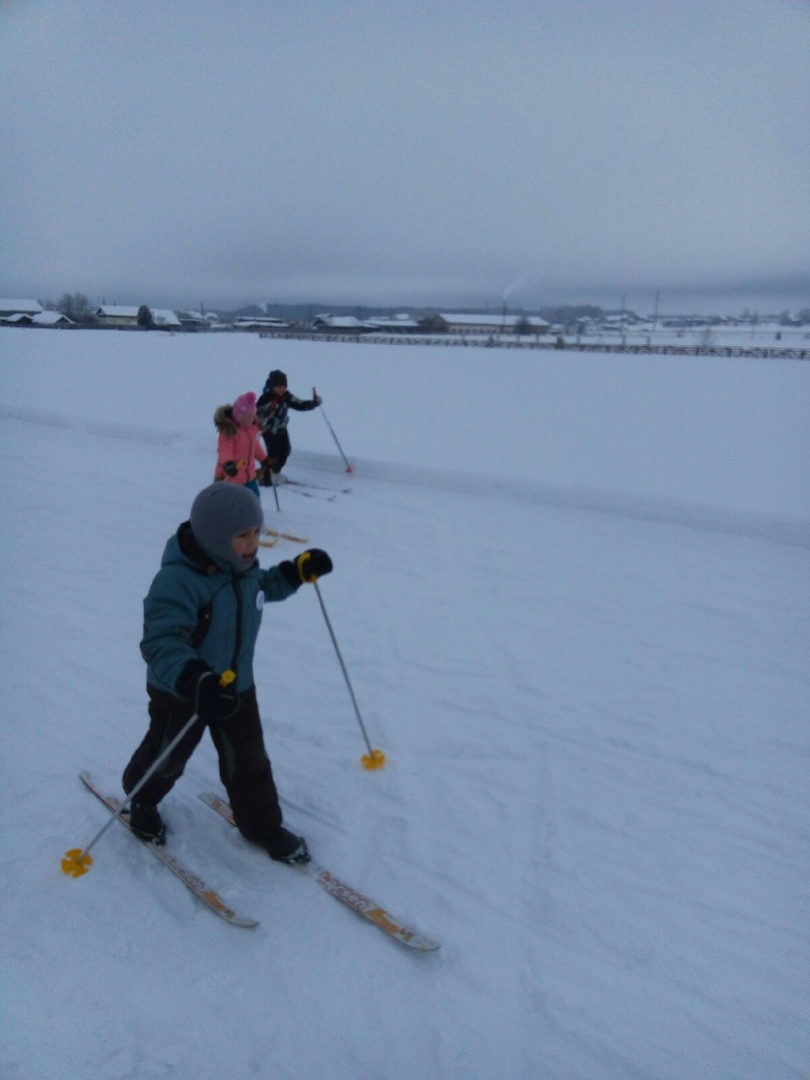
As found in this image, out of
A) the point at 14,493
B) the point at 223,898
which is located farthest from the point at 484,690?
the point at 14,493

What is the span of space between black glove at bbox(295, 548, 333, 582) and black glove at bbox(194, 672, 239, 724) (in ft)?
1.95

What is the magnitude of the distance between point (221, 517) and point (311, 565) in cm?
46

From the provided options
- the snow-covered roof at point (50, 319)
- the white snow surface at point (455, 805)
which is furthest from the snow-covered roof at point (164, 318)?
the white snow surface at point (455, 805)

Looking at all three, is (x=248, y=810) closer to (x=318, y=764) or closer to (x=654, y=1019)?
(x=318, y=764)

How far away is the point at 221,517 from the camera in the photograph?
2219 mm

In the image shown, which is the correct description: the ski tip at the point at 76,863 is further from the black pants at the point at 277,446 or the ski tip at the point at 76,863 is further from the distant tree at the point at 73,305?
the distant tree at the point at 73,305

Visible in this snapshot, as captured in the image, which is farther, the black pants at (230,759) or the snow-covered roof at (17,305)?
the snow-covered roof at (17,305)

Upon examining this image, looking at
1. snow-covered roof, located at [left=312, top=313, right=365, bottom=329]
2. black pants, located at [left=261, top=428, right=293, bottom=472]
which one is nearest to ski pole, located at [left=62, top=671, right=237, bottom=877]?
black pants, located at [left=261, top=428, right=293, bottom=472]

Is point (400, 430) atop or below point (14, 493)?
atop

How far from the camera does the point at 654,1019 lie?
2154 mm

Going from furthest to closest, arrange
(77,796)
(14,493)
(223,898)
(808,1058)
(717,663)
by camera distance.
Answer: (14,493)
(717,663)
(77,796)
(223,898)
(808,1058)

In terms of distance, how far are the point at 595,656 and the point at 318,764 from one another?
2.09 meters

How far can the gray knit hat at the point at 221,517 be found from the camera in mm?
2219

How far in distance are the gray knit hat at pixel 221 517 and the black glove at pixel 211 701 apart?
44cm
